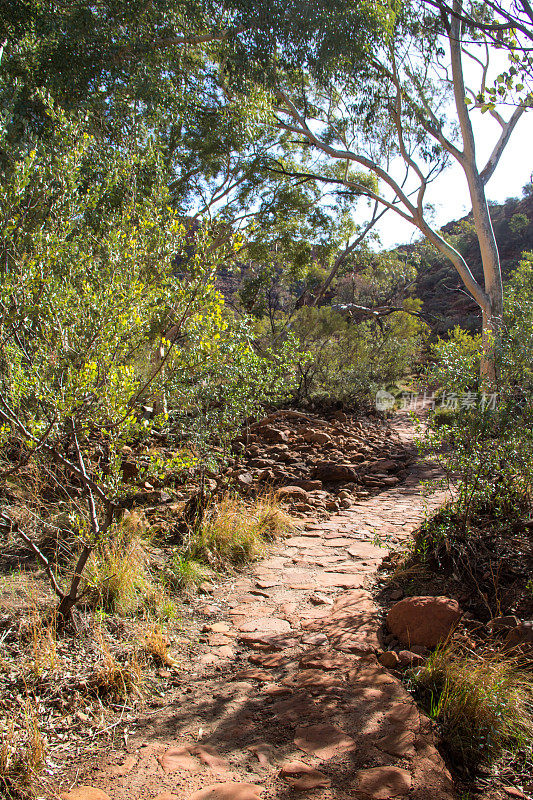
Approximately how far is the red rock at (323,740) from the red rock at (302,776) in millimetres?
94

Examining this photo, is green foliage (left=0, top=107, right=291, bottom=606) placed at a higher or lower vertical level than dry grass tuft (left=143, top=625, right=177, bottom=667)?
higher

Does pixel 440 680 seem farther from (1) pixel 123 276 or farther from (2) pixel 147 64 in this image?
(2) pixel 147 64

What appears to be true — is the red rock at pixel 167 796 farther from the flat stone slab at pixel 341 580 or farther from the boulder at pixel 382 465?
the boulder at pixel 382 465

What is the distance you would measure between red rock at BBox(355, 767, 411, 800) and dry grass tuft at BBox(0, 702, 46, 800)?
3.85 ft

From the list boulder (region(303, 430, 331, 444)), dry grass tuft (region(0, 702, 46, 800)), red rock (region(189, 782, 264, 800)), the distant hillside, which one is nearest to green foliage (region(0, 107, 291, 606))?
dry grass tuft (region(0, 702, 46, 800))

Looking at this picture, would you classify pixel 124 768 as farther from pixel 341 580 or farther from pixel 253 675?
pixel 341 580

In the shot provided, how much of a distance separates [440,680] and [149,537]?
256cm

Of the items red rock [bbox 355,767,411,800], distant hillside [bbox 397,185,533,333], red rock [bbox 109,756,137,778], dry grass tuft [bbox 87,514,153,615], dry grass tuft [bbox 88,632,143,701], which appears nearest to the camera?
red rock [bbox 355,767,411,800]

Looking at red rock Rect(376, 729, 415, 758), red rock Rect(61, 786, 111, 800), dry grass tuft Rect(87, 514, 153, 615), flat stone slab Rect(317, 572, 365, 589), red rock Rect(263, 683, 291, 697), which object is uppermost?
dry grass tuft Rect(87, 514, 153, 615)

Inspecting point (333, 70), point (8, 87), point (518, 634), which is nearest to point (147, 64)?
point (8, 87)

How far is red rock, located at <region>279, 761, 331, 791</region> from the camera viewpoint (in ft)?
6.15

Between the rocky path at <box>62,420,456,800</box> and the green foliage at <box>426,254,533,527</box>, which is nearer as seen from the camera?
the rocky path at <box>62,420,456,800</box>

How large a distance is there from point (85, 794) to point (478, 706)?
1.57 meters

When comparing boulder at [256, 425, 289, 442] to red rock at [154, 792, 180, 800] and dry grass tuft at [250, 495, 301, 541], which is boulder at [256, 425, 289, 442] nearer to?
dry grass tuft at [250, 495, 301, 541]
